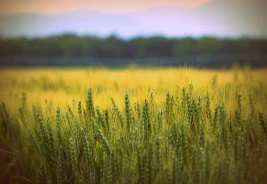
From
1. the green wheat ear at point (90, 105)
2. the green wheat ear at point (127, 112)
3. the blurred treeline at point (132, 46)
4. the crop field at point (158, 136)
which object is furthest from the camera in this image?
the blurred treeline at point (132, 46)

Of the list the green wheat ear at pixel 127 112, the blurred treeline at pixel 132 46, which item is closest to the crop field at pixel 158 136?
the green wheat ear at pixel 127 112

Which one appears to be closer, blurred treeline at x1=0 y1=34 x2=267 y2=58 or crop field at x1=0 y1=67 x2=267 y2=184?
crop field at x1=0 y1=67 x2=267 y2=184

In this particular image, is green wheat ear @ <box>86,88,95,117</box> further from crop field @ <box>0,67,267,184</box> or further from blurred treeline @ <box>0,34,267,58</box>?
blurred treeline @ <box>0,34,267,58</box>

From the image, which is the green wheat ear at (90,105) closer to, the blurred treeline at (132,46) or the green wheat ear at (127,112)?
the green wheat ear at (127,112)

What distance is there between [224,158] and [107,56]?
1011 centimetres

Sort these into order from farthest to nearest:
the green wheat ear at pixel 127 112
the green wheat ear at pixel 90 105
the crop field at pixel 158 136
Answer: the green wheat ear at pixel 90 105, the green wheat ear at pixel 127 112, the crop field at pixel 158 136

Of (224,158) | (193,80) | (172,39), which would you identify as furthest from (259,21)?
(172,39)

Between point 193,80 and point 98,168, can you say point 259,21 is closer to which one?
point 193,80

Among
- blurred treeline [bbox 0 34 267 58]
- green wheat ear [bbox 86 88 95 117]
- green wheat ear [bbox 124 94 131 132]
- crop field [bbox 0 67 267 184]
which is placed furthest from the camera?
blurred treeline [bbox 0 34 267 58]

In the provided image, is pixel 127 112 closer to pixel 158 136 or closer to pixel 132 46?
pixel 158 136

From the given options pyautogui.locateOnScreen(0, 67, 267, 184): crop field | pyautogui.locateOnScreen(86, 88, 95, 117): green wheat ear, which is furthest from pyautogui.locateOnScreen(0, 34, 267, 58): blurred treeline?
pyautogui.locateOnScreen(86, 88, 95, 117): green wheat ear

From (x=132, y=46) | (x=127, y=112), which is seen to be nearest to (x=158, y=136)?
(x=127, y=112)

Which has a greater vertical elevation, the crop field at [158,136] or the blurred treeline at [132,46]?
the blurred treeline at [132,46]

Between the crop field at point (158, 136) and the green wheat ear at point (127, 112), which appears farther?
the green wheat ear at point (127, 112)
